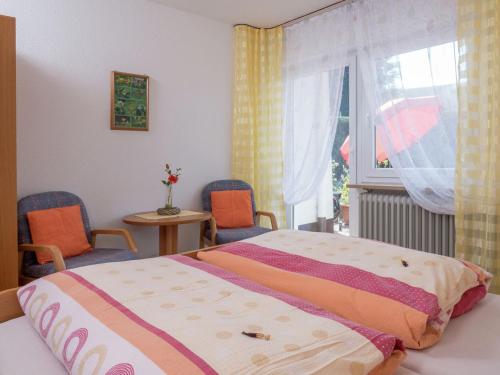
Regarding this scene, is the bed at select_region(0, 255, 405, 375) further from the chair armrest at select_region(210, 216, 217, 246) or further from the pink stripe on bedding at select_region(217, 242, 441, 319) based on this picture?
the chair armrest at select_region(210, 216, 217, 246)

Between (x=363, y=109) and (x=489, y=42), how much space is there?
1.11 m

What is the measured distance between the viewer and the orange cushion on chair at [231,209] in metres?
3.62

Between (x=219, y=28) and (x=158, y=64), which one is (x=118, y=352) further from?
(x=219, y=28)

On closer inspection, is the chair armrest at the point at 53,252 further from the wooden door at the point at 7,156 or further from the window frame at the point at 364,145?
the window frame at the point at 364,145

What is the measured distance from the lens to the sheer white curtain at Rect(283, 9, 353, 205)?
353cm

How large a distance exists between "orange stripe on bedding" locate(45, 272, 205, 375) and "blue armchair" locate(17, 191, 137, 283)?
1245 millimetres

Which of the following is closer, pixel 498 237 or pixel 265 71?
pixel 498 237

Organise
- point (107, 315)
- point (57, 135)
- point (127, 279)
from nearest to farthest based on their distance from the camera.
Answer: point (107, 315) → point (127, 279) → point (57, 135)

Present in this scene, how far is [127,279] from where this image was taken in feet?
4.24

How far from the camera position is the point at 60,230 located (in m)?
2.68

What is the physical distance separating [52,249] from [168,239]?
934mm

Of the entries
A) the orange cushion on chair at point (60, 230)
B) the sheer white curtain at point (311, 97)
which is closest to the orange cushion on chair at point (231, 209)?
the sheer white curtain at point (311, 97)

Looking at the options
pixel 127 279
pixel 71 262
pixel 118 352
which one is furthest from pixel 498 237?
pixel 71 262

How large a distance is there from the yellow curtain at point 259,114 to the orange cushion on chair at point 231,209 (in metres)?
0.38
